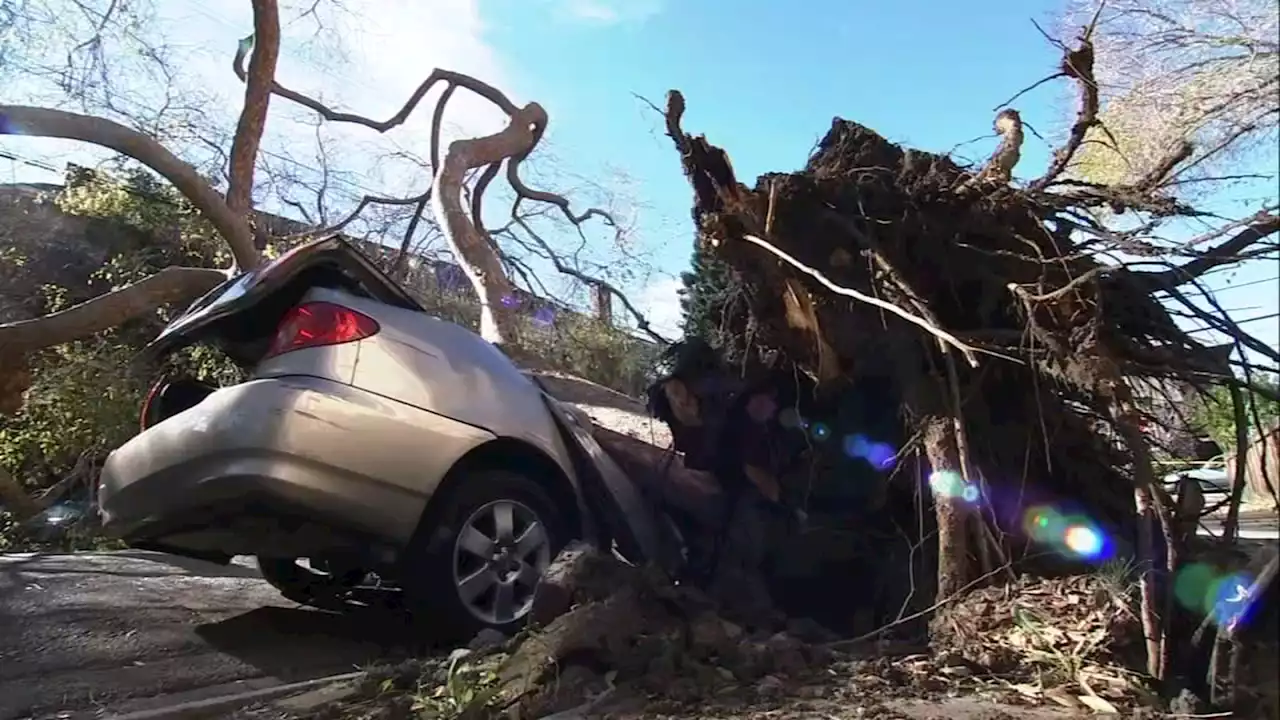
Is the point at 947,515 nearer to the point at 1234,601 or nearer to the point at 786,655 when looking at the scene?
the point at 786,655

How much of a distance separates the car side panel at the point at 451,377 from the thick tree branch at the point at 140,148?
21.2ft

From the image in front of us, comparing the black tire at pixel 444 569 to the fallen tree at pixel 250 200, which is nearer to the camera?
the black tire at pixel 444 569

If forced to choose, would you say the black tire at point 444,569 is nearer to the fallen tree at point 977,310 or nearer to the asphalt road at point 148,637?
the asphalt road at point 148,637

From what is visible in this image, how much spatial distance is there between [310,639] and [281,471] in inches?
53.1

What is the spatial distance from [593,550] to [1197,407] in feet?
7.27

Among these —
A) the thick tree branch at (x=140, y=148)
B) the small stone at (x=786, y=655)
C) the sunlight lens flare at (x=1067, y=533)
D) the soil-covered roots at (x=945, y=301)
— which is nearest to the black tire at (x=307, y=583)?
the small stone at (x=786, y=655)

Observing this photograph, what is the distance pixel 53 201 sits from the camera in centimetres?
1372

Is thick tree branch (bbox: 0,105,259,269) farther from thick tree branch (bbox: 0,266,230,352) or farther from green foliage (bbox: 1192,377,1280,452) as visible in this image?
green foliage (bbox: 1192,377,1280,452)

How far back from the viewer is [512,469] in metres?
4.63

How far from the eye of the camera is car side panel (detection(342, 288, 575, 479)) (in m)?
4.20

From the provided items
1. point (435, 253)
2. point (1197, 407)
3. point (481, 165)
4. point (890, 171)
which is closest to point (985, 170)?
point (890, 171)

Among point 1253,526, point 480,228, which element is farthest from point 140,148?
point 1253,526

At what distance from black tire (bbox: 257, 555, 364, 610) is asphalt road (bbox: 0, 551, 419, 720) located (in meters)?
0.11

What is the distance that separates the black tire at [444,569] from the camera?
4.11 m
